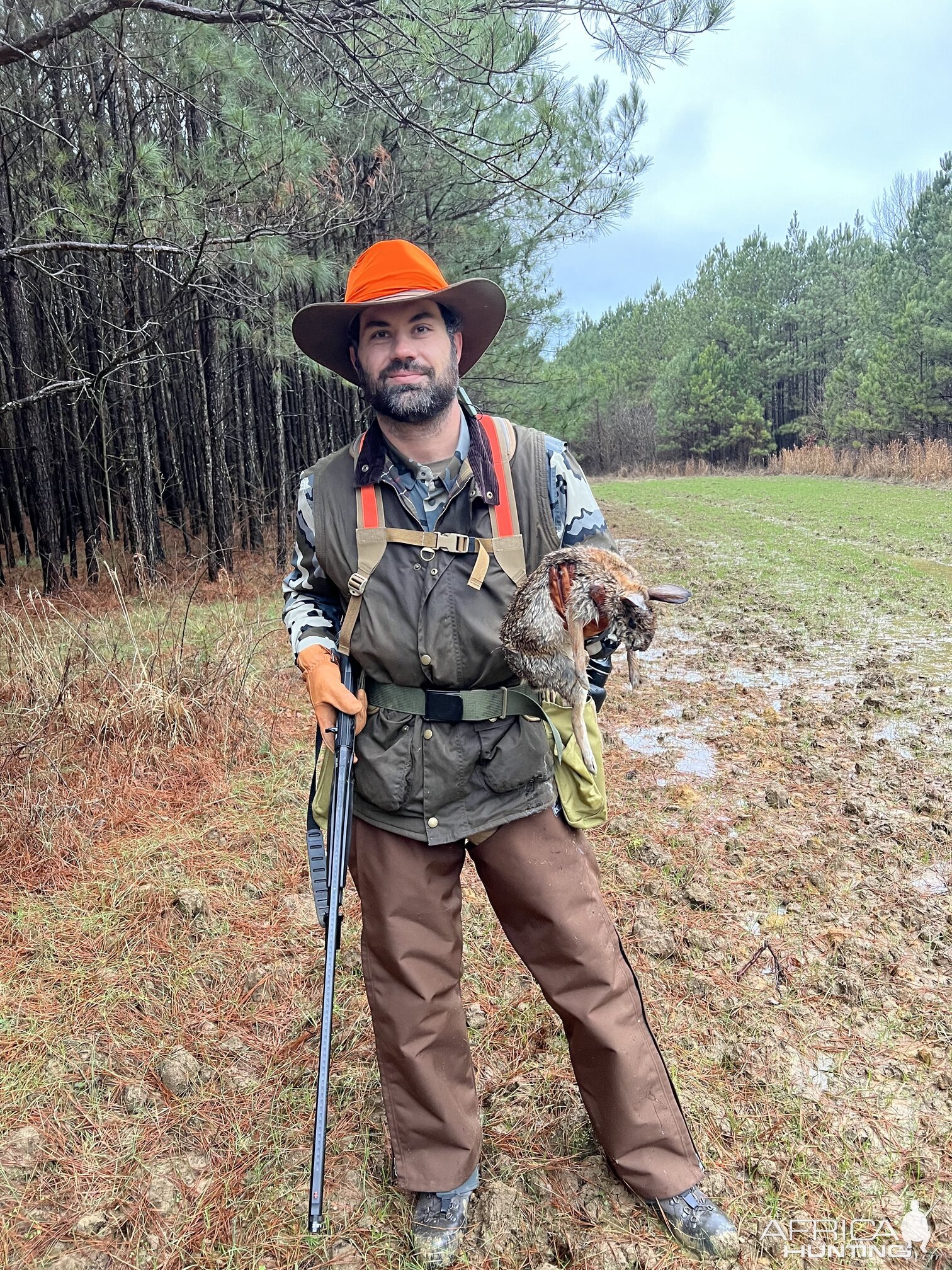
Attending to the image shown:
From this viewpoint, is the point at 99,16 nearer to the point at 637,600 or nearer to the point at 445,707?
the point at 445,707

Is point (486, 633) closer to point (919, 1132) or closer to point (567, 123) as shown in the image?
point (919, 1132)

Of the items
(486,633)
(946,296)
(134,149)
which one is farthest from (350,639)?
(946,296)

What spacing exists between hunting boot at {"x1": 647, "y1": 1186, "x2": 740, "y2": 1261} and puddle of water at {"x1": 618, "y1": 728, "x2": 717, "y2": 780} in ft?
9.15

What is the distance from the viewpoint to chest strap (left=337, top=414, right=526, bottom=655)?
204cm

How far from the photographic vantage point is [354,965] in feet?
10.3

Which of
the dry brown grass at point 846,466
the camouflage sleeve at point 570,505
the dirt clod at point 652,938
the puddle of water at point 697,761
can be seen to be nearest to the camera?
the camouflage sleeve at point 570,505

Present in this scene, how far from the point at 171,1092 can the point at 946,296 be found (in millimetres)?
32222

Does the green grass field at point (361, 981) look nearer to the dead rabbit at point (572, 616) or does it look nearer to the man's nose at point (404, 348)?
the dead rabbit at point (572, 616)

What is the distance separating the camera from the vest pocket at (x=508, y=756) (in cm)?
207

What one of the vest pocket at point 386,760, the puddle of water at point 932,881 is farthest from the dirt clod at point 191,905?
the puddle of water at point 932,881

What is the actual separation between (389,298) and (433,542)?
0.66 meters

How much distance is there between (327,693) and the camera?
2.04 meters

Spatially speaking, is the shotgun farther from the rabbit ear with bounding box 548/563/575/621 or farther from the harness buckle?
the rabbit ear with bounding box 548/563/575/621

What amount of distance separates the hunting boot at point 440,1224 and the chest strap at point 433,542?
4.24ft
